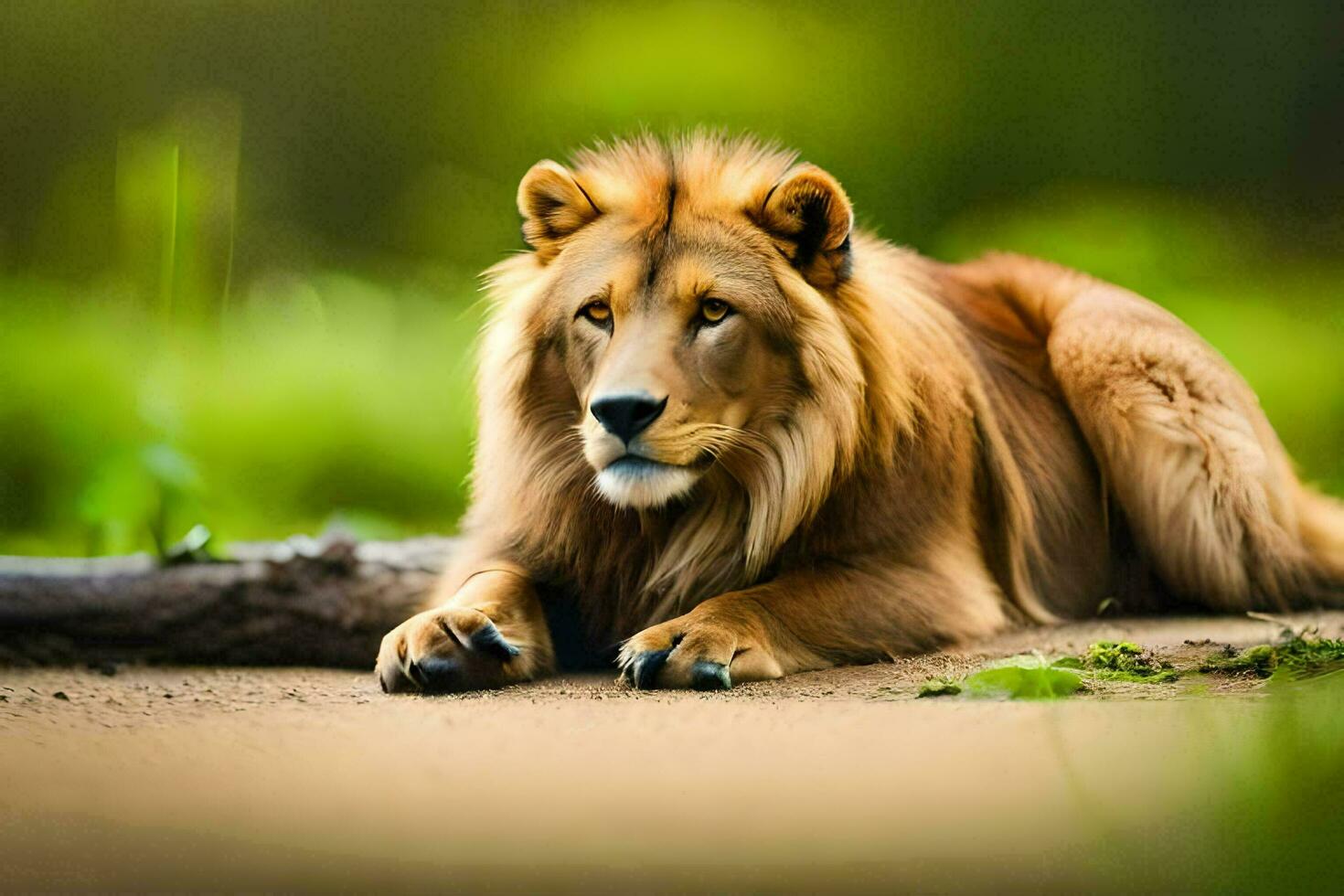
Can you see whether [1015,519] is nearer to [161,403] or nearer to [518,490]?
[518,490]

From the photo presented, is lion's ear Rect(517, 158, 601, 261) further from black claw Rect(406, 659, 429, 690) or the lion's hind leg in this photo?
the lion's hind leg

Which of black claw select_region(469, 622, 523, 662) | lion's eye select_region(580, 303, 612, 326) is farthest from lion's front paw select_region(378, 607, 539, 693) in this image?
lion's eye select_region(580, 303, 612, 326)

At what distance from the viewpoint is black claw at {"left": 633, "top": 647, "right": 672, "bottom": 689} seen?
2600 millimetres

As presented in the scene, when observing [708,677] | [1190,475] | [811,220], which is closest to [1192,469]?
[1190,475]

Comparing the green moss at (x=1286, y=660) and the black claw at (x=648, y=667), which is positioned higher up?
the green moss at (x=1286, y=660)

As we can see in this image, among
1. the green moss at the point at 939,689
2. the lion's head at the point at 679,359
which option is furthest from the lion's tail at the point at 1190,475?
the green moss at the point at 939,689

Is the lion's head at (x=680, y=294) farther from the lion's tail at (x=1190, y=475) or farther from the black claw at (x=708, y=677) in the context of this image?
the lion's tail at (x=1190, y=475)

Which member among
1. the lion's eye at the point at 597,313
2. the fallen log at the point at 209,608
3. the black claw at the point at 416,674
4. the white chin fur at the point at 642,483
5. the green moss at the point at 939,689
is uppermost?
the lion's eye at the point at 597,313

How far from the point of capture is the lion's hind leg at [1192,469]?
139 inches

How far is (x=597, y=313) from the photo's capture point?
9.54 ft

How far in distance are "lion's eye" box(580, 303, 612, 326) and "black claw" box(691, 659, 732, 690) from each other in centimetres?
73

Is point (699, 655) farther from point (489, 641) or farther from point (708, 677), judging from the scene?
point (489, 641)

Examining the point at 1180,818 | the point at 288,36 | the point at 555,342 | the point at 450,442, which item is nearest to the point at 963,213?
the point at 450,442

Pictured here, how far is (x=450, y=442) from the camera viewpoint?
614 centimetres
